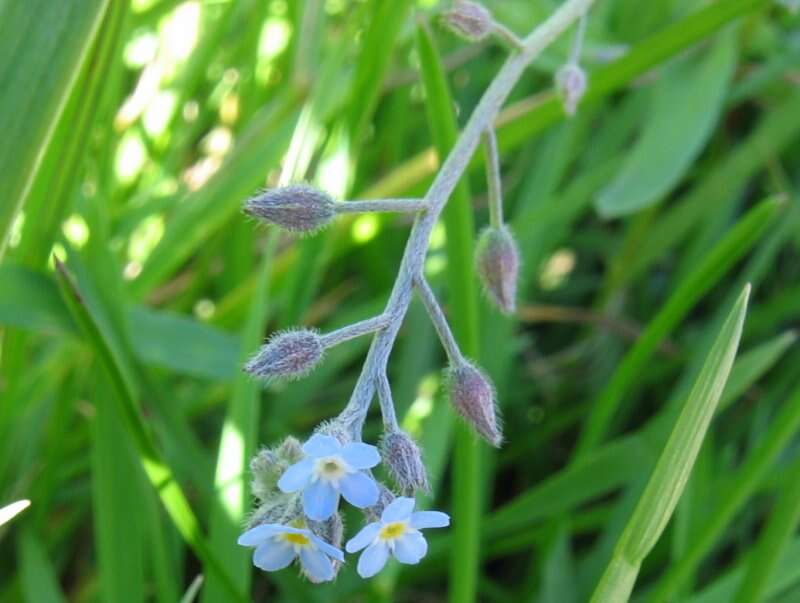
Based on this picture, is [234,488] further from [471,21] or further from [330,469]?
[471,21]

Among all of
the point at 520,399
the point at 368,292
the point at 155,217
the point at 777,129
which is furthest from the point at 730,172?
the point at 155,217

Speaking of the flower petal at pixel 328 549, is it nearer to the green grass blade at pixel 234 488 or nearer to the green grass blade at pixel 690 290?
the green grass blade at pixel 234 488

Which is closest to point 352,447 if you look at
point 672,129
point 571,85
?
point 571,85

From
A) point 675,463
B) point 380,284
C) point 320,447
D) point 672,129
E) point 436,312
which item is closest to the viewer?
point 320,447

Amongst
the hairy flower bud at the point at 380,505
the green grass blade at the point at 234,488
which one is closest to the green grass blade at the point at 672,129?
the green grass blade at the point at 234,488

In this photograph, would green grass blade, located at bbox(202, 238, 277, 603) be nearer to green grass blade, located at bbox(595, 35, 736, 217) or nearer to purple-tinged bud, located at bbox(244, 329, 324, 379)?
purple-tinged bud, located at bbox(244, 329, 324, 379)

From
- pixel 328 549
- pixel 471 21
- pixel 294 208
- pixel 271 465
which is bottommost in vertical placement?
pixel 328 549
